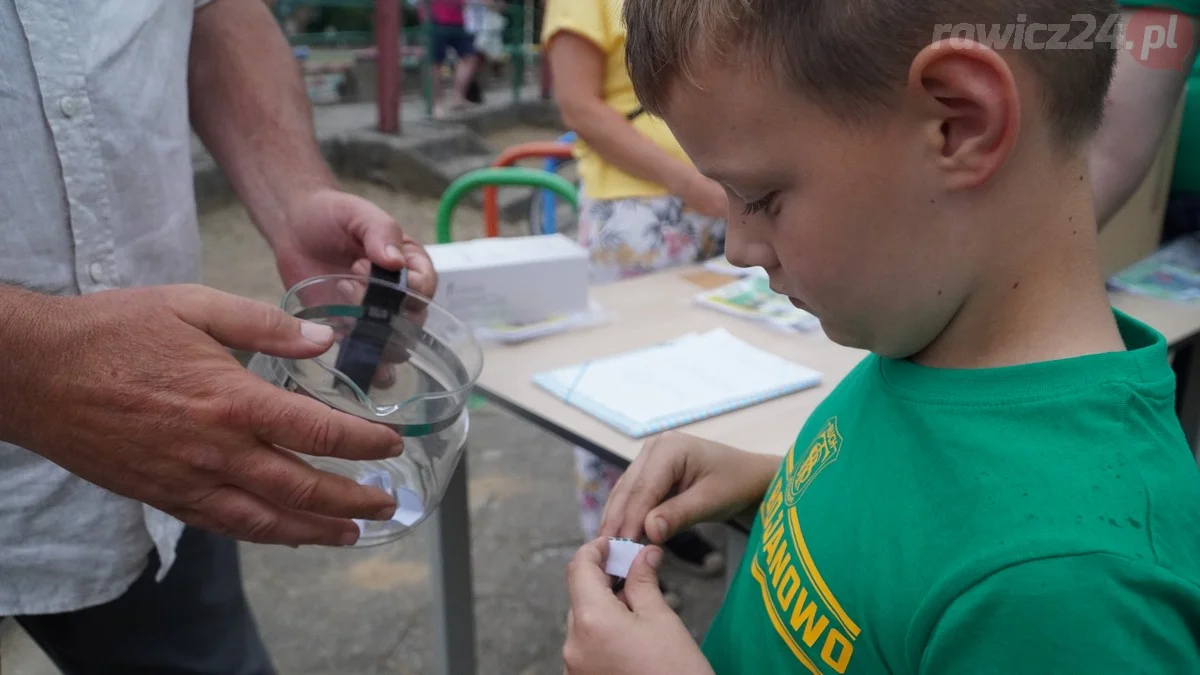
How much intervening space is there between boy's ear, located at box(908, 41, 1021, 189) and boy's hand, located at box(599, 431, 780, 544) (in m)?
0.43

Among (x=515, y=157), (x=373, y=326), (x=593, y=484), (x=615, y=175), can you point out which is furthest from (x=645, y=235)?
(x=373, y=326)

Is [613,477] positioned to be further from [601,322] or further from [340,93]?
[340,93]

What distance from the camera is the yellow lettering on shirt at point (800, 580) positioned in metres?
0.60

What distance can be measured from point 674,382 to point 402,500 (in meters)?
0.49

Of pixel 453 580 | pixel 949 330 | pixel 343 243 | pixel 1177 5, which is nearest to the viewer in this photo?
pixel 949 330

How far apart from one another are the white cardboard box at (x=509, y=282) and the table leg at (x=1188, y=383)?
3.70 ft

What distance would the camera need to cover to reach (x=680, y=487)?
0.91 metres

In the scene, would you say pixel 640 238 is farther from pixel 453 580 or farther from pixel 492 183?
pixel 453 580

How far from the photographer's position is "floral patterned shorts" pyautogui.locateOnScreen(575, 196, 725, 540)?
1.94 meters

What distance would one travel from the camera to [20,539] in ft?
3.07

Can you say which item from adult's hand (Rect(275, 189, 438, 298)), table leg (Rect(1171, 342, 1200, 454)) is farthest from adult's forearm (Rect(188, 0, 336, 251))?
table leg (Rect(1171, 342, 1200, 454))

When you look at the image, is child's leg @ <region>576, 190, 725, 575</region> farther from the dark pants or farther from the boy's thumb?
the boy's thumb

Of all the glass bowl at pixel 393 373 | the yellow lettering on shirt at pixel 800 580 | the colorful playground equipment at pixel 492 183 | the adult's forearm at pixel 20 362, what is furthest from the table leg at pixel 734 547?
the colorful playground equipment at pixel 492 183

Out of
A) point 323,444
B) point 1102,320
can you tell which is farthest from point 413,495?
point 1102,320
